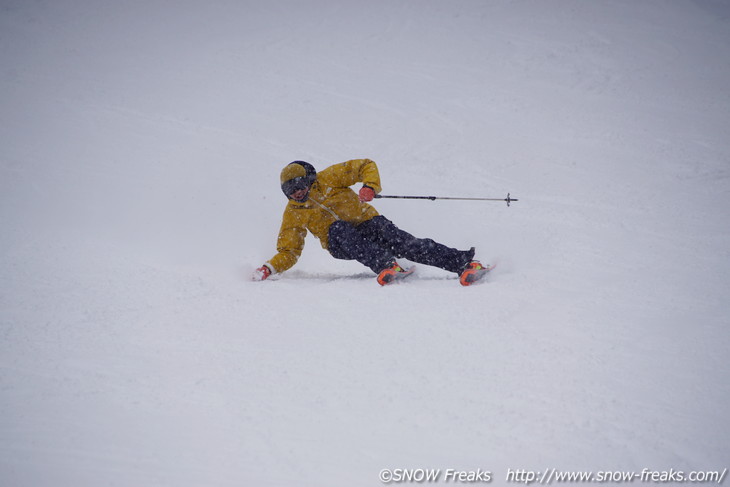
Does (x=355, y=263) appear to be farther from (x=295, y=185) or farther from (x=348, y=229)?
(x=295, y=185)

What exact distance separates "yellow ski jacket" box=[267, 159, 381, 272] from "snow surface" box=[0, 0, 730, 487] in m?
0.33

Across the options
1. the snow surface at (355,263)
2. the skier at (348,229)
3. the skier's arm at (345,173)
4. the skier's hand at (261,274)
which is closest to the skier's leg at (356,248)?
the skier at (348,229)

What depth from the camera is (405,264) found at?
462 centimetres

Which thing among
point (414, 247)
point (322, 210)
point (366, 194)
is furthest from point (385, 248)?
point (322, 210)

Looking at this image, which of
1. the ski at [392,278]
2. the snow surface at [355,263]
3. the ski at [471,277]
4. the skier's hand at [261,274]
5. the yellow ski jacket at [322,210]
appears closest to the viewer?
the snow surface at [355,263]

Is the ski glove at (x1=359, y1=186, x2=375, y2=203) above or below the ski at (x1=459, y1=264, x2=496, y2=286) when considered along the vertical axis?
above

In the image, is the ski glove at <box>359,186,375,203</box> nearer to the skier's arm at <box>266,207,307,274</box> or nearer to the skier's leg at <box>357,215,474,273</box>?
the skier's leg at <box>357,215,474,273</box>

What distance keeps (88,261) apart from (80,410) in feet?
7.48

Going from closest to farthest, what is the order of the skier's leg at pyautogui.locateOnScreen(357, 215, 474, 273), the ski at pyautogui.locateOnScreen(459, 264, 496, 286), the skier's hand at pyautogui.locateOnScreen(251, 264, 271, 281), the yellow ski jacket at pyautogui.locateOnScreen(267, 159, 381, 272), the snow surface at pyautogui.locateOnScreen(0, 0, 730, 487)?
the snow surface at pyautogui.locateOnScreen(0, 0, 730, 487) < the ski at pyautogui.locateOnScreen(459, 264, 496, 286) < the skier's leg at pyautogui.locateOnScreen(357, 215, 474, 273) < the skier's hand at pyautogui.locateOnScreen(251, 264, 271, 281) < the yellow ski jacket at pyautogui.locateOnScreen(267, 159, 381, 272)

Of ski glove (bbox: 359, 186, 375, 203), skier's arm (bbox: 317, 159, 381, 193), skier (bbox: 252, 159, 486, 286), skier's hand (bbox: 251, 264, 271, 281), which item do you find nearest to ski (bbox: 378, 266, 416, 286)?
skier (bbox: 252, 159, 486, 286)

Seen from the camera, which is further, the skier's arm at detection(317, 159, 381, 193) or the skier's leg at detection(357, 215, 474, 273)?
the skier's arm at detection(317, 159, 381, 193)

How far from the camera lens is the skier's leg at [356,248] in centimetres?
388

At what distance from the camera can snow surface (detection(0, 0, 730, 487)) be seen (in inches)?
82.3

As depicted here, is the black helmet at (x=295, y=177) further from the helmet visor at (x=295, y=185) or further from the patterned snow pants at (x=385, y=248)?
the patterned snow pants at (x=385, y=248)
